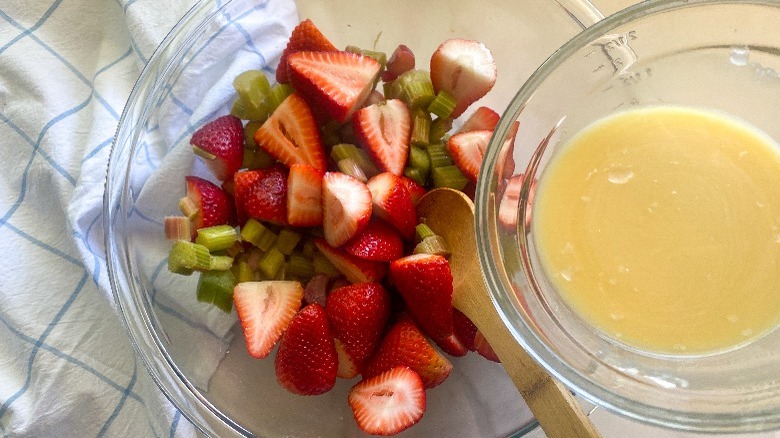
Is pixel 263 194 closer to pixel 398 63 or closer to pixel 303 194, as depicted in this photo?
pixel 303 194

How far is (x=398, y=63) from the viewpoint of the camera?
4.17ft

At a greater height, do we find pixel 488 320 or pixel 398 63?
pixel 398 63

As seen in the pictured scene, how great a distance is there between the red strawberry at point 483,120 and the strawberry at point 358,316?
291 mm

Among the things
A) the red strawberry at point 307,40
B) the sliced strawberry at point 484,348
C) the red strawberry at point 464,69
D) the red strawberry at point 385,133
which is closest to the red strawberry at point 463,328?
the sliced strawberry at point 484,348

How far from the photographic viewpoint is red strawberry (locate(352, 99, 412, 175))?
1190mm

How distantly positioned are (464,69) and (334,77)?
0.64 ft

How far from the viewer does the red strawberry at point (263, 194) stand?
1166 millimetres

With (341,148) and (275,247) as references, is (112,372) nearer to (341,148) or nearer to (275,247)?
(275,247)

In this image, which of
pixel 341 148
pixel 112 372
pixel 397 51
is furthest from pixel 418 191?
pixel 112 372

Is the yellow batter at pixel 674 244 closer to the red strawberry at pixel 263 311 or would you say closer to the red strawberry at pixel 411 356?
the red strawberry at pixel 411 356

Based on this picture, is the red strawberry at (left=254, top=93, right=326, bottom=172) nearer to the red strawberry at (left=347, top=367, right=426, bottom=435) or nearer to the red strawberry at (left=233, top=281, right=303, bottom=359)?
the red strawberry at (left=233, top=281, right=303, bottom=359)

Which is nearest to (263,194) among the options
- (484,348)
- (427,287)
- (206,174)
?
(206,174)

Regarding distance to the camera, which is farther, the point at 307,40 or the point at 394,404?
the point at 307,40

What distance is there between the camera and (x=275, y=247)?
3.97 ft
